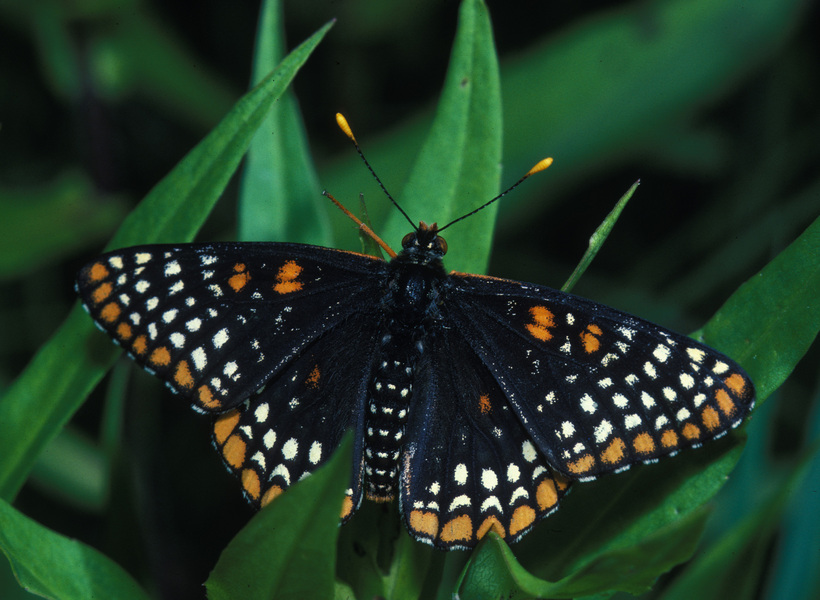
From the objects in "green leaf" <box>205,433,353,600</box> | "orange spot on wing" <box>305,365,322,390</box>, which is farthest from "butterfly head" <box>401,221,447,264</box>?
"green leaf" <box>205,433,353,600</box>

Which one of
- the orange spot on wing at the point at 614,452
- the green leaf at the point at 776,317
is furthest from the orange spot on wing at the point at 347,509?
the green leaf at the point at 776,317

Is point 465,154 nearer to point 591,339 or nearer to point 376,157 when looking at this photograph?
point 591,339

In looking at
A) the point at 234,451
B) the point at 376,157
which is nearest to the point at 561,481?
the point at 234,451

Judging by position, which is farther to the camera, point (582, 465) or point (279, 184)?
point (279, 184)

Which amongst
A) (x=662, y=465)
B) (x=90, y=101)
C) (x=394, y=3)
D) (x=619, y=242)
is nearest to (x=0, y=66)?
(x=90, y=101)

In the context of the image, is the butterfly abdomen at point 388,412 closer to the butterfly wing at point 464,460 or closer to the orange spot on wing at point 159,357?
the butterfly wing at point 464,460

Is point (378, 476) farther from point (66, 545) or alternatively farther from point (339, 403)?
point (66, 545)

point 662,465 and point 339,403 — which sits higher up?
point 339,403
